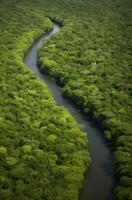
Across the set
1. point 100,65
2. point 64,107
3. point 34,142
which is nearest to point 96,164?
point 34,142

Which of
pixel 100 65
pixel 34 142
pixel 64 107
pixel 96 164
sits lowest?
pixel 96 164

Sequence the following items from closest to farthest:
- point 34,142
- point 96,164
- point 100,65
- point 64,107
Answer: point 96,164 < point 34,142 < point 64,107 < point 100,65

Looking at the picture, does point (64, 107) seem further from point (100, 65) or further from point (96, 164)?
point (100, 65)

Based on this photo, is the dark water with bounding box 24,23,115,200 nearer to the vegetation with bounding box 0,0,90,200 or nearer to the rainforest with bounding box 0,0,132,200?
the rainforest with bounding box 0,0,132,200

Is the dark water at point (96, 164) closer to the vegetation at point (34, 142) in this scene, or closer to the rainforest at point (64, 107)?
the rainforest at point (64, 107)

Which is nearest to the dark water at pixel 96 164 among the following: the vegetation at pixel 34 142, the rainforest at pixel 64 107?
the rainforest at pixel 64 107

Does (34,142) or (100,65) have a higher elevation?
(100,65)
